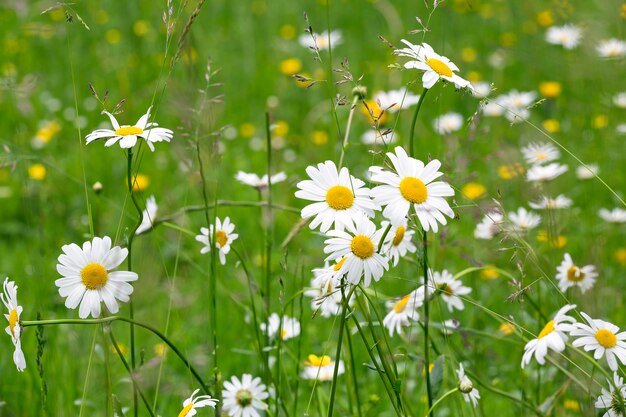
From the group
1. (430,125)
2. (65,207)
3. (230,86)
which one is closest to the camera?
(65,207)

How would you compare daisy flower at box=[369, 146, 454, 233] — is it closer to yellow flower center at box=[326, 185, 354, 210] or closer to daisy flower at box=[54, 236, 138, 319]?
yellow flower center at box=[326, 185, 354, 210]

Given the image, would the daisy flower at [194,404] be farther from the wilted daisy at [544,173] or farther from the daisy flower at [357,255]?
the wilted daisy at [544,173]

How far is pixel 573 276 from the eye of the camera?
155cm

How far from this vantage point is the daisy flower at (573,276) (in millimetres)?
1521

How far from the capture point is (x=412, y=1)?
487cm

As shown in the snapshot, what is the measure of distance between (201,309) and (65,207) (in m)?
0.83

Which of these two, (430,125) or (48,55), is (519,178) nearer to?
(430,125)

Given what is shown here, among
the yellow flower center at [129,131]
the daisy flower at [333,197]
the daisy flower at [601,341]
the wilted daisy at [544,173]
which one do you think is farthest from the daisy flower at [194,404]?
the wilted daisy at [544,173]


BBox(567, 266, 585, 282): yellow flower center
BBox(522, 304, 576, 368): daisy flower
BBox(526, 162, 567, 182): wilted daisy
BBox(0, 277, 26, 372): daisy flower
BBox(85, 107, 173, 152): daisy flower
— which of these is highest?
BBox(526, 162, 567, 182): wilted daisy

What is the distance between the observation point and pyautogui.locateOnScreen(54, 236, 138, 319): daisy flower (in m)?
1.10

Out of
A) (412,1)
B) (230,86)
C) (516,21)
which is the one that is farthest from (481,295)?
(412,1)

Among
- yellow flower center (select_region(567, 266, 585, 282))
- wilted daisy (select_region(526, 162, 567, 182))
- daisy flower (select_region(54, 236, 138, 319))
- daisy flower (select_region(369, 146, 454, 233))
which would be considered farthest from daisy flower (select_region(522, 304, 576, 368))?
wilted daisy (select_region(526, 162, 567, 182))

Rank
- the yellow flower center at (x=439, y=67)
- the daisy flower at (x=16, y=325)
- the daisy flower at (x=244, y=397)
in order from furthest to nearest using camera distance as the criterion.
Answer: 1. the daisy flower at (x=244, y=397)
2. the yellow flower center at (x=439, y=67)
3. the daisy flower at (x=16, y=325)

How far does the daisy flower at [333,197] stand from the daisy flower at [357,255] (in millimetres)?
14
